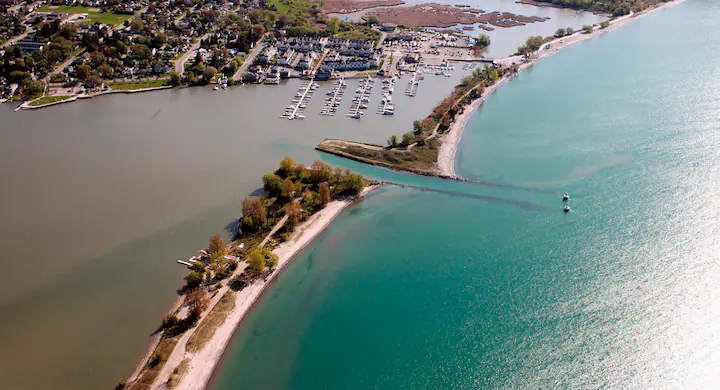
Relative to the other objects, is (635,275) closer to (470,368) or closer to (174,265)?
(470,368)

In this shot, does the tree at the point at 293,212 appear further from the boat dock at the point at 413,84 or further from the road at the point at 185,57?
the road at the point at 185,57

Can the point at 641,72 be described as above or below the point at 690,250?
above

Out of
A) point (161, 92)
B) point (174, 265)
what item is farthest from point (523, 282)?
point (161, 92)

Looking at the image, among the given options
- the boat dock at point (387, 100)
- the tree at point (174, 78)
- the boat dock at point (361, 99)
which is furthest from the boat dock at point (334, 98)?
the tree at point (174, 78)

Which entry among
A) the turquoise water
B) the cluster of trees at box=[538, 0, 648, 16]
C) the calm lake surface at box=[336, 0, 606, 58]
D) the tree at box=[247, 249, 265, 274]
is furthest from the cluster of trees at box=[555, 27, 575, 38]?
the tree at box=[247, 249, 265, 274]

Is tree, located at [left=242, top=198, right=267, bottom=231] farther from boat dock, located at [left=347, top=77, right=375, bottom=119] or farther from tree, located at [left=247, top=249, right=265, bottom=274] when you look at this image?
boat dock, located at [left=347, top=77, right=375, bottom=119]

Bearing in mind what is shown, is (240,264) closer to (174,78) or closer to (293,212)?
(293,212)
